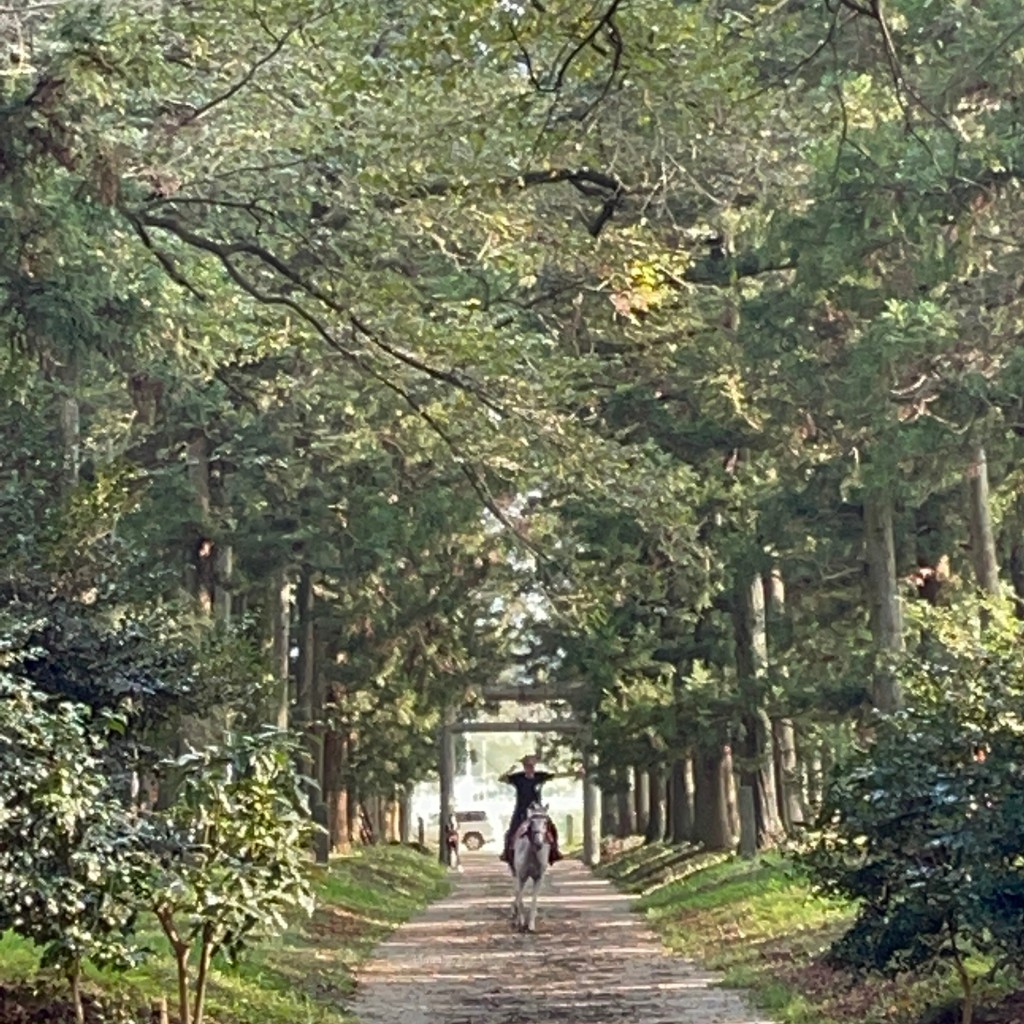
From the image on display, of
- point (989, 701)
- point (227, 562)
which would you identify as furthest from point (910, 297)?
point (227, 562)

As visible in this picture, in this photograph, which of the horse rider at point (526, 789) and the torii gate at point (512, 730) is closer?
the horse rider at point (526, 789)

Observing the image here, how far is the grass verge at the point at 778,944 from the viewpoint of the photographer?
36.7ft

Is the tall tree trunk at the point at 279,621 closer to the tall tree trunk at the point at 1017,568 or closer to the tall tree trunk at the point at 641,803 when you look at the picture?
the tall tree trunk at the point at 1017,568

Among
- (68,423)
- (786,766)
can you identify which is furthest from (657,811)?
(68,423)

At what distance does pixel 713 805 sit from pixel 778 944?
14.1m

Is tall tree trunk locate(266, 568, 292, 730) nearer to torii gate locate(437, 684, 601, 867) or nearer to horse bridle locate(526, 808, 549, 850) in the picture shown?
horse bridle locate(526, 808, 549, 850)

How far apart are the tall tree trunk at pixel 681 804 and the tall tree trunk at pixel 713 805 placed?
14.1 ft

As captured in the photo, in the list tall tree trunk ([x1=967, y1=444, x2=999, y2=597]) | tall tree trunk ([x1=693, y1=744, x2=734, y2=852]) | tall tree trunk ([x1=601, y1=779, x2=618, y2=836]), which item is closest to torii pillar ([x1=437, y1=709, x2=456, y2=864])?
tall tree trunk ([x1=601, y1=779, x2=618, y2=836])

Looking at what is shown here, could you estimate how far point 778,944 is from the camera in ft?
54.3

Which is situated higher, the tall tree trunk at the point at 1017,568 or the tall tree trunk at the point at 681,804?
the tall tree trunk at the point at 1017,568

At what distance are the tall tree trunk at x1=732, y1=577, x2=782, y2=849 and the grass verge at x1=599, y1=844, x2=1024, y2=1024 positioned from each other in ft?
3.66

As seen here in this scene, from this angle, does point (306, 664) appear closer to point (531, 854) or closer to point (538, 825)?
point (538, 825)

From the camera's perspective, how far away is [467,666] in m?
33.5

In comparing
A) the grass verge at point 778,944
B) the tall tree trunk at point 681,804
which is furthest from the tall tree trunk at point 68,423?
the tall tree trunk at point 681,804
